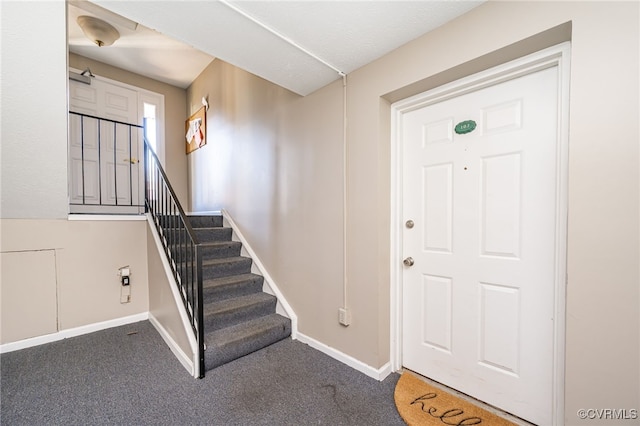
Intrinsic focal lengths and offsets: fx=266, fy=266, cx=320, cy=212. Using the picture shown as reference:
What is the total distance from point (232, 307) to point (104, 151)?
10.9ft

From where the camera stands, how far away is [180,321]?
2.08 meters

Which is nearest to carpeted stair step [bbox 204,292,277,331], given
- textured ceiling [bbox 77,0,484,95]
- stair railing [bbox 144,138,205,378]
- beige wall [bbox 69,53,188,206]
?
stair railing [bbox 144,138,205,378]

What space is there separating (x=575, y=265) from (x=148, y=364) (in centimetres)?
274

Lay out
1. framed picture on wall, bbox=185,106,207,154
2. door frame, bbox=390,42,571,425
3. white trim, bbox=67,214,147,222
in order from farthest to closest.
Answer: framed picture on wall, bbox=185,106,207,154, white trim, bbox=67,214,147,222, door frame, bbox=390,42,571,425

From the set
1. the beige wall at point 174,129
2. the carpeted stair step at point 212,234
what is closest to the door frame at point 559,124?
the carpeted stair step at point 212,234

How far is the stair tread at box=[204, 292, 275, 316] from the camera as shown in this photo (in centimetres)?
229

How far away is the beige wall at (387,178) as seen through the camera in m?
1.06

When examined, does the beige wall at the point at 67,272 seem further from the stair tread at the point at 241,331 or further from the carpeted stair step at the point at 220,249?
the stair tread at the point at 241,331

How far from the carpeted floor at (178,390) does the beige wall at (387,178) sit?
0.94ft

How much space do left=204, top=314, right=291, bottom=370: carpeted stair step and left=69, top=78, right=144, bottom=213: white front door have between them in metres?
2.70

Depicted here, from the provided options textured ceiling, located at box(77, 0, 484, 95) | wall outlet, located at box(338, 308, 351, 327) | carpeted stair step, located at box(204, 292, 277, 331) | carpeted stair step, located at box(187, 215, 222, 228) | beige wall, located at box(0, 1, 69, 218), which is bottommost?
carpeted stair step, located at box(204, 292, 277, 331)

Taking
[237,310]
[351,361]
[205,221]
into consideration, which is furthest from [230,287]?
[351,361]

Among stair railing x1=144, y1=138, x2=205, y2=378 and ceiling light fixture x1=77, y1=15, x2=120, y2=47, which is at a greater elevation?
ceiling light fixture x1=77, y1=15, x2=120, y2=47

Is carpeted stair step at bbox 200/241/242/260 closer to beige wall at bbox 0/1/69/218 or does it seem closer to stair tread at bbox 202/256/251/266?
stair tread at bbox 202/256/251/266
